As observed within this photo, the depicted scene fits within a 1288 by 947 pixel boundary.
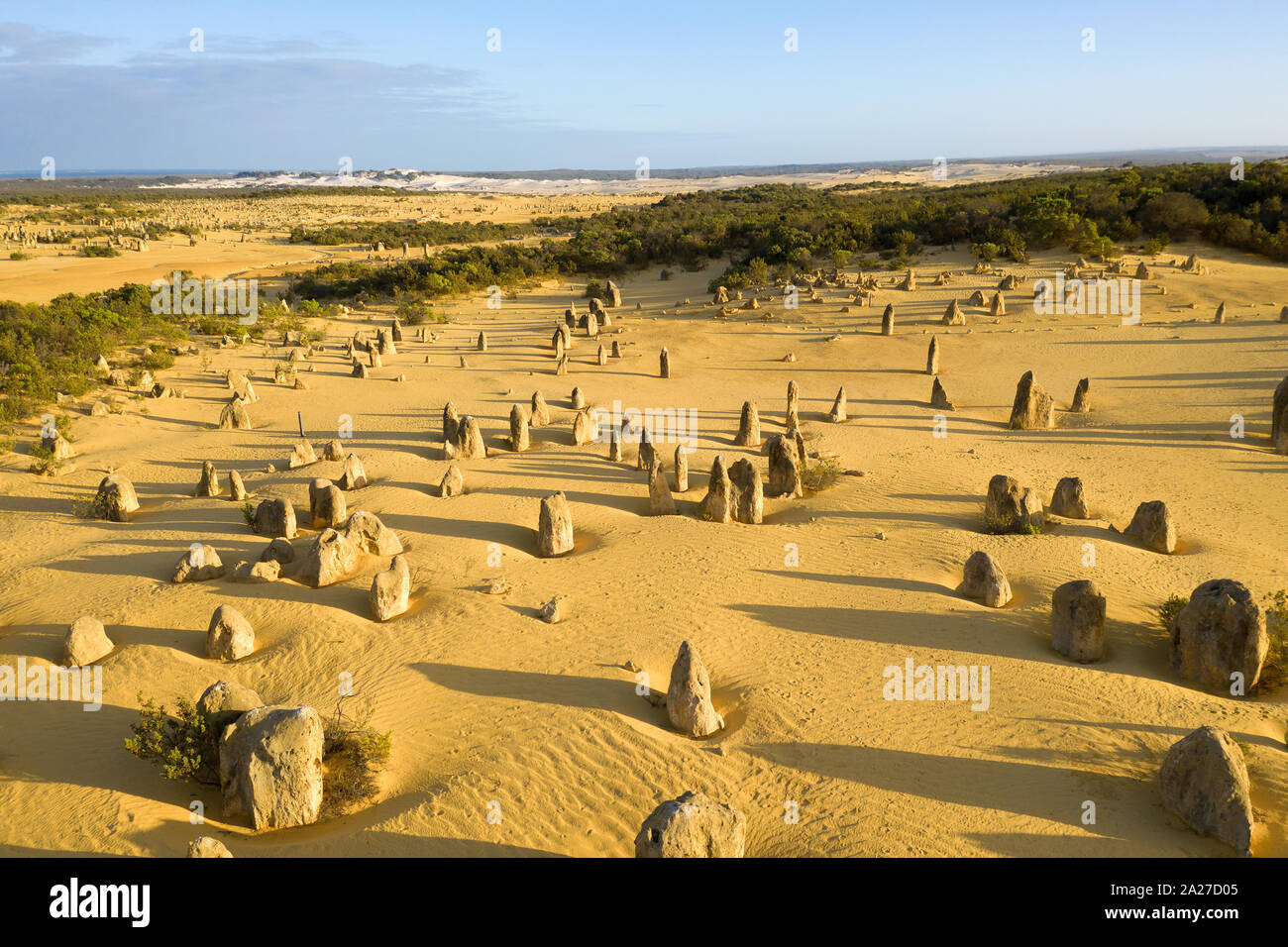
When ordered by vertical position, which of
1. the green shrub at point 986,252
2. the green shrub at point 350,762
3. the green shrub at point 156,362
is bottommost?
the green shrub at point 350,762

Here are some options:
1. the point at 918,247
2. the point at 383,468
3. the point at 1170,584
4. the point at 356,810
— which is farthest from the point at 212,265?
the point at 1170,584

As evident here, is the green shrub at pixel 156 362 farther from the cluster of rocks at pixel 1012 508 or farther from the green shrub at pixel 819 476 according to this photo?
the cluster of rocks at pixel 1012 508

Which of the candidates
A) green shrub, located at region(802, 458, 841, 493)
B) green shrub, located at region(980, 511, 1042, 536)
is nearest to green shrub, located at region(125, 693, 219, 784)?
green shrub, located at region(802, 458, 841, 493)

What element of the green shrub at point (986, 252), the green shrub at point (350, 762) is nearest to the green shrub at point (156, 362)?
the green shrub at point (350, 762)

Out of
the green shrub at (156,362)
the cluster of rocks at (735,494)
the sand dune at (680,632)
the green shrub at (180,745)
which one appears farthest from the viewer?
the green shrub at (156,362)

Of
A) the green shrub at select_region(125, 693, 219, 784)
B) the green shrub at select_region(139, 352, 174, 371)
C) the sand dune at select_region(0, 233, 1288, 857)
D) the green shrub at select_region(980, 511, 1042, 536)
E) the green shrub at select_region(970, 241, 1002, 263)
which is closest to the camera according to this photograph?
the sand dune at select_region(0, 233, 1288, 857)

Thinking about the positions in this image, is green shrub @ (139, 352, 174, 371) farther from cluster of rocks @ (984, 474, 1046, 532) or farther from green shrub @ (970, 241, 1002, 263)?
green shrub @ (970, 241, 1002, 263)

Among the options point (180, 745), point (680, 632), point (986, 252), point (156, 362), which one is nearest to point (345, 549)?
point (180, 745)

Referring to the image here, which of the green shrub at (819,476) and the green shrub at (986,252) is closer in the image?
the green shrub at (819,476)
